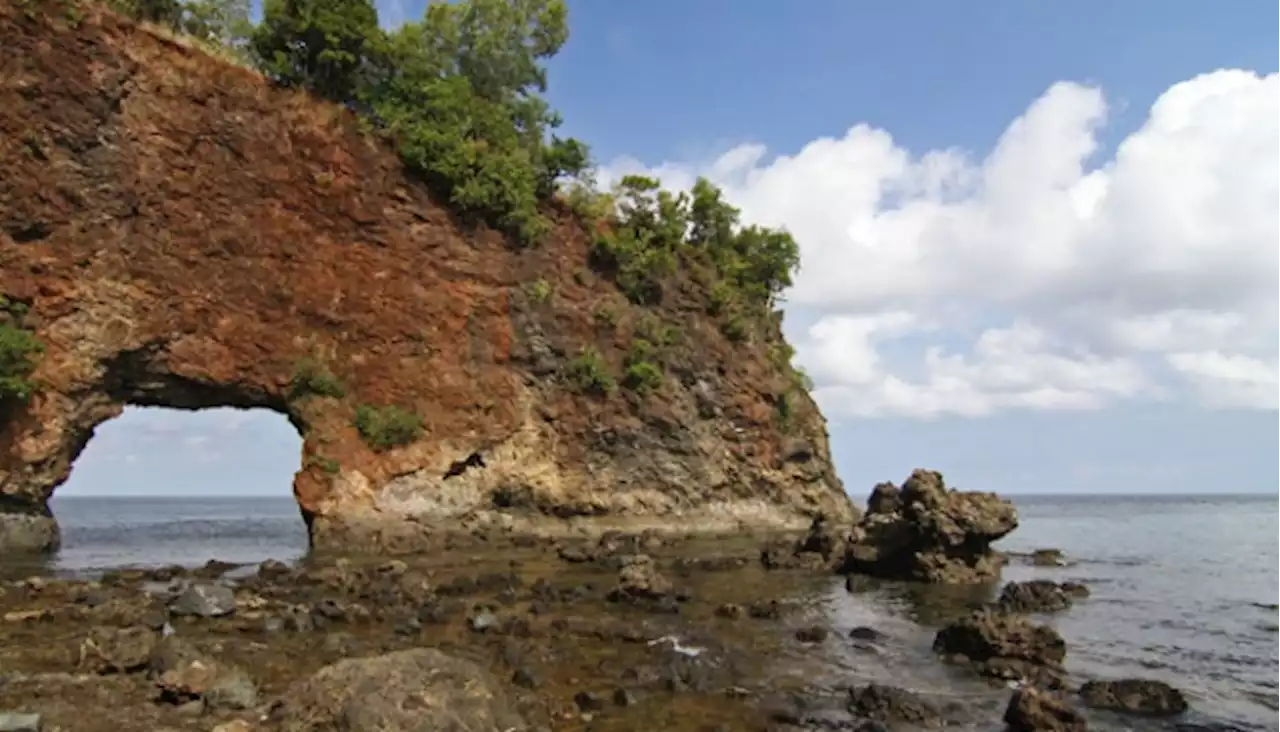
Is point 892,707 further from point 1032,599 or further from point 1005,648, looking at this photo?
point 1032,599

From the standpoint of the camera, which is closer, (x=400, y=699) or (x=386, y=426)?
(x=400, y=699)

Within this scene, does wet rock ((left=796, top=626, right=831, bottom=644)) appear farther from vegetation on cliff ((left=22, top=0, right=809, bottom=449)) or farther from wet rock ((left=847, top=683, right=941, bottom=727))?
vegetation on cliff ((left=22, top=0, right=809, bottom=449))

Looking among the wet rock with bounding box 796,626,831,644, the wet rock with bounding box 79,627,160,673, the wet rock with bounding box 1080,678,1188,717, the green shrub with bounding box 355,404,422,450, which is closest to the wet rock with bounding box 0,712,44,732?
the wet rock with bounding box 79,627,160,673

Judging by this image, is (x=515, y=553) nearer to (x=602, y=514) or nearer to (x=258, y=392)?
(x=602, y=514)

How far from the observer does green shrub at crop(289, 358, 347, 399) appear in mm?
35656

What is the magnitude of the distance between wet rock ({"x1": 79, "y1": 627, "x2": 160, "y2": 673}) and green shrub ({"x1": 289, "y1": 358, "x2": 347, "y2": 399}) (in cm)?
2345

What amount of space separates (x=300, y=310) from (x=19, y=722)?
28.2 metres

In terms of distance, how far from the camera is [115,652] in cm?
1253

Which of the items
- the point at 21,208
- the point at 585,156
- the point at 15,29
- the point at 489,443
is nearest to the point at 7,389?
the point at 21,208

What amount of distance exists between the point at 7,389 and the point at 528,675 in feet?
82.1

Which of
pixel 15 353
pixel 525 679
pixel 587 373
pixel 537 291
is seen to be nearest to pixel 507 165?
pixel 537 291

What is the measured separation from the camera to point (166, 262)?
33.4m

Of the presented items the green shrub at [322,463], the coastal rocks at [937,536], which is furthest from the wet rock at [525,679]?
the green shrub at [322,463]

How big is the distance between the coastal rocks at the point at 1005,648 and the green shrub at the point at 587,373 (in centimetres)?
2724
